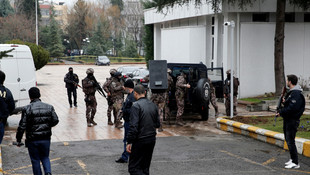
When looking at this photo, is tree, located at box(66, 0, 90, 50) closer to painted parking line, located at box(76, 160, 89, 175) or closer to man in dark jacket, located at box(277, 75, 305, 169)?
painted parking line, located at box(76, 160, 89, 175)

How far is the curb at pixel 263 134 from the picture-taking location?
33.9 ft

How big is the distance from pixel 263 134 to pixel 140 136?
6.13 meters

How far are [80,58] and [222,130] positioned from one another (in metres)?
67.4

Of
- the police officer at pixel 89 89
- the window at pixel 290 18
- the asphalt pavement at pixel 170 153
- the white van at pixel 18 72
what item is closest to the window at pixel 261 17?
the window at pixel 290 18

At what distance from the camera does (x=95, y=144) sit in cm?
1159

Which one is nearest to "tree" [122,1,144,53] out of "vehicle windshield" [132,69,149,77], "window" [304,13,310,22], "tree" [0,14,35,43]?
"tree" [0,14,35,43]

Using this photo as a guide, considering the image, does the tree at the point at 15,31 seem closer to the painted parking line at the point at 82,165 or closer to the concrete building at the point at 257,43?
the concrete building at the point at 257,43

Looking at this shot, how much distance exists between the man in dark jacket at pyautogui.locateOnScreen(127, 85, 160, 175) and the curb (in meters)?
4.96

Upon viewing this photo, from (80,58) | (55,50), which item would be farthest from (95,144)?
(80,58)

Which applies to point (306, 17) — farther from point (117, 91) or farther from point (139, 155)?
point (139, 155)

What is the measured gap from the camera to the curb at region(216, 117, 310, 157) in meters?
10.3

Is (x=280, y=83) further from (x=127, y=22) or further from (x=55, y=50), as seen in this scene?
(x=127, y=22)

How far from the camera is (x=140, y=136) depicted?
6551mm

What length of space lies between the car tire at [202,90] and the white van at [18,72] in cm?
531
